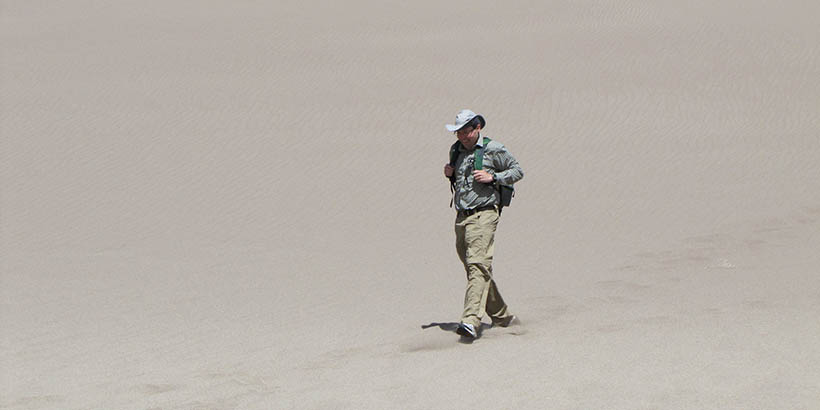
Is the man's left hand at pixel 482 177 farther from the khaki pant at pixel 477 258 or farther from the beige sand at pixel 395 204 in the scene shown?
the beige sand at pixel 395 204

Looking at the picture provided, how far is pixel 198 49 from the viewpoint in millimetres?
28500

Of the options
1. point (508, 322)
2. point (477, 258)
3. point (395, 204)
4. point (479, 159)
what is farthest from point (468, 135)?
point (395, 204)

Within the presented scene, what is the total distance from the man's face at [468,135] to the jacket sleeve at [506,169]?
0.19 meters

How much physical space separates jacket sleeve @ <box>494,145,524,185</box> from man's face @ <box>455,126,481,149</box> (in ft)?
0.61

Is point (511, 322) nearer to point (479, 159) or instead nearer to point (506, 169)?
point (506, 169)

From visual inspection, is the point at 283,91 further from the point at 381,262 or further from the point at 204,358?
the point at 204,358

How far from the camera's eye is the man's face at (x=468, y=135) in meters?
6.74

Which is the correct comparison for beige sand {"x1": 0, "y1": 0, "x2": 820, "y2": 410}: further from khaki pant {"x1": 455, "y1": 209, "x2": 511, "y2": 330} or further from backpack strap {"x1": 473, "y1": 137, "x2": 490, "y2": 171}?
backpack strap {"x1": 473, "y1": 137, "x2": 490, "y2": 171}

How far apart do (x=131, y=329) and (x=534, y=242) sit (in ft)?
18.9

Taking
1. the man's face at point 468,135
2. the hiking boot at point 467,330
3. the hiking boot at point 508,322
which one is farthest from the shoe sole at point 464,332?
the man's face at point 468,135

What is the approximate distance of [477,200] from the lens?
693 cm

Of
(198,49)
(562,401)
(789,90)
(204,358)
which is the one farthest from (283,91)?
(562,401)

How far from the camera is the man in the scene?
6.80m

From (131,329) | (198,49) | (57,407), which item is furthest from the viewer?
(198,49)
